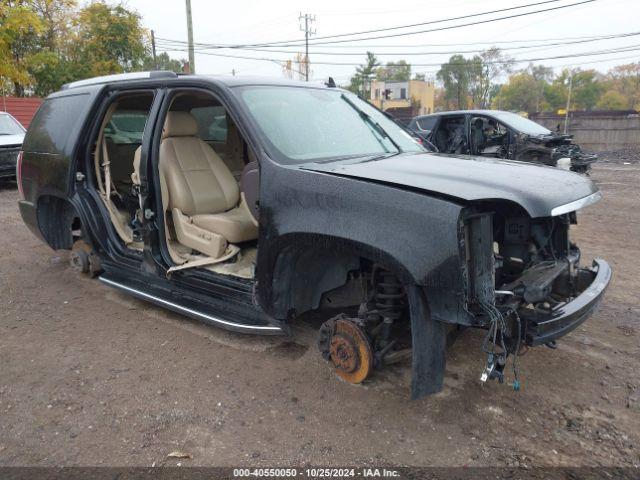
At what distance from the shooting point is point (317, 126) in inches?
135

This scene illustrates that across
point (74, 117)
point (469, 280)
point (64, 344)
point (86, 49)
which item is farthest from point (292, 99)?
point (86, 49)

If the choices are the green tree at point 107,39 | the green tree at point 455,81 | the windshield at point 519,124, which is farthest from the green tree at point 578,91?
the windshield at point 519,124

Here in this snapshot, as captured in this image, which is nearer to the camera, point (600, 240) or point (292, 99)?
point (292, 99)

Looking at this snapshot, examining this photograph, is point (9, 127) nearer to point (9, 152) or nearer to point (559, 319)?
point (9, 152)

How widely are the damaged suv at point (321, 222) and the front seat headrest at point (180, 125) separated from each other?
0.6 inches

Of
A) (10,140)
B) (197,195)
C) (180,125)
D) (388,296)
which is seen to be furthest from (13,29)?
(388,296)

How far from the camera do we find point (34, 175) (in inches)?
192

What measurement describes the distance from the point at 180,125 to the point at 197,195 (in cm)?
59

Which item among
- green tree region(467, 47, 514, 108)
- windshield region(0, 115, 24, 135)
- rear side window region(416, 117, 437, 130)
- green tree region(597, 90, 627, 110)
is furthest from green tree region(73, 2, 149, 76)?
green tree region(597, 90, 627, 110)

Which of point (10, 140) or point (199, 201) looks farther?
point (10, 140)

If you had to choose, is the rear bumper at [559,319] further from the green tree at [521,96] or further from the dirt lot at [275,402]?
the green tree at [521,96]

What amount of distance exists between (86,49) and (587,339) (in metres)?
22.9

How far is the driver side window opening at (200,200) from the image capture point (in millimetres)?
3766

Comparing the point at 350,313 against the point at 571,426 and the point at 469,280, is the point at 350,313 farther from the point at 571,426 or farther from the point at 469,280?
the point at 571,426
